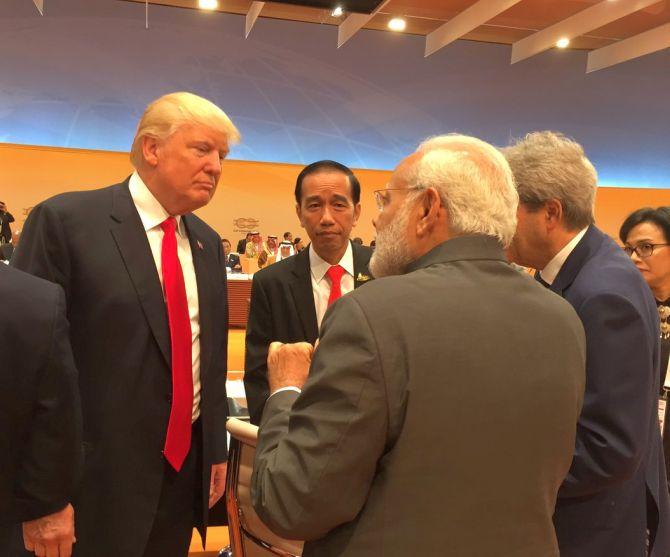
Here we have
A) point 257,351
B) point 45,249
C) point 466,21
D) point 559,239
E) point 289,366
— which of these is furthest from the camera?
point 466,21

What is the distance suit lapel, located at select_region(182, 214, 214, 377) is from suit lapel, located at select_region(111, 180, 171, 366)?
16cm

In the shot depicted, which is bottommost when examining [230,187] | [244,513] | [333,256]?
[244,513]

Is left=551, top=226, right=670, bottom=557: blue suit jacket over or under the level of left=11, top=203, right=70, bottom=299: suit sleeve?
under

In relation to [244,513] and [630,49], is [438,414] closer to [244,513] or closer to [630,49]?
[244,513]

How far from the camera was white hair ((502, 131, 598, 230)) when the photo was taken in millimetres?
1759

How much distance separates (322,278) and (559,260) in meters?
1.07

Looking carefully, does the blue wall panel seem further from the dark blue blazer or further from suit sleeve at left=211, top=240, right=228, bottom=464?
the dark blue blazer

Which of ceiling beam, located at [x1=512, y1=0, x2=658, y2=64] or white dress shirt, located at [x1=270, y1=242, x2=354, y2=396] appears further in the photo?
ceiling beam, located at [x1=512, y1=0, x2=658, y2=64]

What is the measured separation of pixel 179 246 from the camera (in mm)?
2242

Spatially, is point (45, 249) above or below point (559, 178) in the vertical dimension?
below

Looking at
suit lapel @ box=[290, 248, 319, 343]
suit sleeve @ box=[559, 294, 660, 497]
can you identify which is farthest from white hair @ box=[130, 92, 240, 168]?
A: suit sleeve @ box=[559, 294, 660, 497]

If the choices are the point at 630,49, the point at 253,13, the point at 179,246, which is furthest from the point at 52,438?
the point at 630,49

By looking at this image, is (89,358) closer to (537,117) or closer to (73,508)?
(73,508)

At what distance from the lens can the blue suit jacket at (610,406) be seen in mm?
1557
